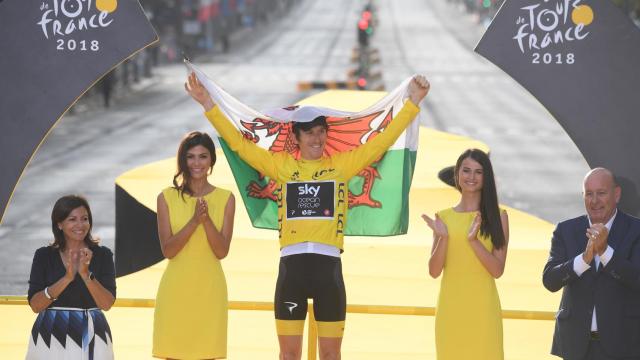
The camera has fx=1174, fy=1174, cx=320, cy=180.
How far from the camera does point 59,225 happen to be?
23.2 feet

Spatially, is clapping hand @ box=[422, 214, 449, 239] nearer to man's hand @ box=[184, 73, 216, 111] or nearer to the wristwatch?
man's hand @ box=[184, 73, 216, 111]

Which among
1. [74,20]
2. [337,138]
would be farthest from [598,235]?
[74,20]

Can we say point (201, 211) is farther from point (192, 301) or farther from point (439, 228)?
point (439, 228)

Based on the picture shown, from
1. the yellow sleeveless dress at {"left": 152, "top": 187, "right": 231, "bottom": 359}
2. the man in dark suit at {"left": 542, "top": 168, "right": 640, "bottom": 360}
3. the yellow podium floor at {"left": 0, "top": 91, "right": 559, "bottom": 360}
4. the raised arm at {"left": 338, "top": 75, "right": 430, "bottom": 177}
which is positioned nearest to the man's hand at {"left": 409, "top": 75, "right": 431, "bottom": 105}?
the raised arm at {"left": 338, "top": 75, "right": 430, "bottom": 177}

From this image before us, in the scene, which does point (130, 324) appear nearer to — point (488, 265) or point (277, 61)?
point (488, 265)

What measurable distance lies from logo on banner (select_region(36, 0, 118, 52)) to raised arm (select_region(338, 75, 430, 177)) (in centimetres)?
238

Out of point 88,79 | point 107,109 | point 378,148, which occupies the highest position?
point 107,109

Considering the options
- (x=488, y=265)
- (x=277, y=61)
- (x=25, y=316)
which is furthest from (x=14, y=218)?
(x=277, y=61)

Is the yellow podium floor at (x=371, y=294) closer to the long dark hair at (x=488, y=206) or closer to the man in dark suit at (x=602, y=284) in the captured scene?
the man in dark suit at (x=602, y=284)

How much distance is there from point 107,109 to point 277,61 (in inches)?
1264

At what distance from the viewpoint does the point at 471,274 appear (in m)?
7.21

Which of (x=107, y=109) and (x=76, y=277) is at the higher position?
(x=107, y=109)

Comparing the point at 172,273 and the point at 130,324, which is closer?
the point at 172,273

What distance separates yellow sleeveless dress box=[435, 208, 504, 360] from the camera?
23.6 ft
